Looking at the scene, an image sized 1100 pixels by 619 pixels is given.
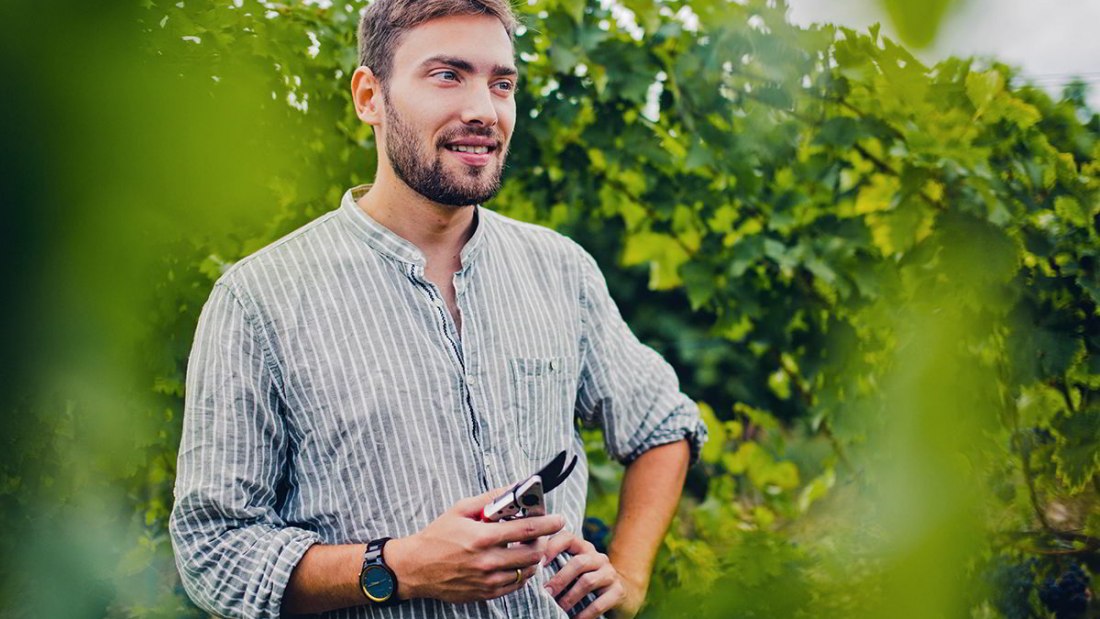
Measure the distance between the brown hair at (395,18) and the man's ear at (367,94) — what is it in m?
0.01

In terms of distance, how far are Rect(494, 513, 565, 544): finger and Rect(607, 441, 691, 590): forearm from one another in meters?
0.45

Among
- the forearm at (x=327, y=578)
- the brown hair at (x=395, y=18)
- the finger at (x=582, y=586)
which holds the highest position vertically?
the brown hair at (x=395, y=18)

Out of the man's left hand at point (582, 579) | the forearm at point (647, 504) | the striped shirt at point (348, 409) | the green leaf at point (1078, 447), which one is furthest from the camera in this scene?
the forearm at point (647, 504)

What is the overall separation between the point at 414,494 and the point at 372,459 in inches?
3.1

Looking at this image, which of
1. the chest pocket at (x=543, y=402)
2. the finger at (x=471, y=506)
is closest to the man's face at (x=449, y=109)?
the chest pocket at (x=543, y=402)

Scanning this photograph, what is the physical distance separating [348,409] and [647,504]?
61cm

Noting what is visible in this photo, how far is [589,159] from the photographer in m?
2.61

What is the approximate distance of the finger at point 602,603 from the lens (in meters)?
1.53

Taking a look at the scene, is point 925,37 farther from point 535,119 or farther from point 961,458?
point 535,119

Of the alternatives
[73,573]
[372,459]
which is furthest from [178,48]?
[372,459]

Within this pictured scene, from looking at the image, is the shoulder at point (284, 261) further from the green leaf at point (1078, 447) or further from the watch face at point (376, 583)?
the green leaf at point (1078, 447)

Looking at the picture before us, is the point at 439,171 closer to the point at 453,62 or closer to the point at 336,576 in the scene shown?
the point at 453,62

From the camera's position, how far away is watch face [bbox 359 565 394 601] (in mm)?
1332

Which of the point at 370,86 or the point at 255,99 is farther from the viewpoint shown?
the point at 370,86
